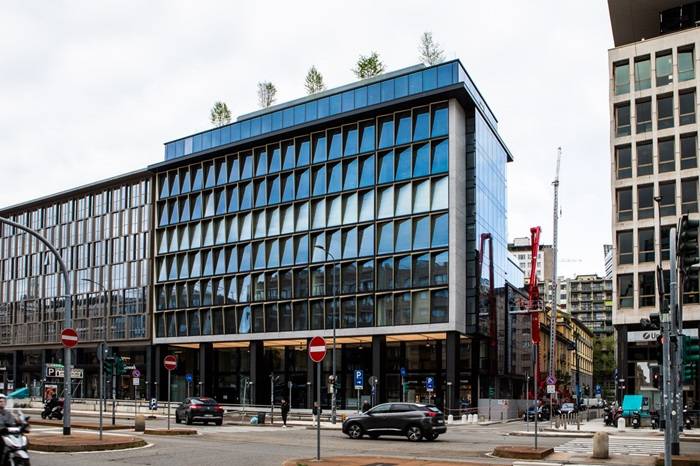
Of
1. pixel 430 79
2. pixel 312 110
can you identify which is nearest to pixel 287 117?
pixel 312 110

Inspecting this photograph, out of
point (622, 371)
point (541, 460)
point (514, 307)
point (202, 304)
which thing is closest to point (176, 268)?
point (202, 304)

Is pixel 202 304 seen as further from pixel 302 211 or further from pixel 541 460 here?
pixel 541 460

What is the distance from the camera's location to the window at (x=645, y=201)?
54.6 meters

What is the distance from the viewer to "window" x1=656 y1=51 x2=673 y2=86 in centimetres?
5488

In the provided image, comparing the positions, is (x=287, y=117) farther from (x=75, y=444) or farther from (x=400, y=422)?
(x=75, y=444)

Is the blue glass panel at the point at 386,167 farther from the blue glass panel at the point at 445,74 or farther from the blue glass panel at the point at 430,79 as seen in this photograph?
the blue glass panel at the point at 445,74

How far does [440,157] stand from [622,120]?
13.5 m

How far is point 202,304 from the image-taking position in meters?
76.5

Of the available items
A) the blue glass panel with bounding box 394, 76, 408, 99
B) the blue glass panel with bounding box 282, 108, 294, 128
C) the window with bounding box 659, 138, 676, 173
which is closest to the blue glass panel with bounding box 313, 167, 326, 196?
the blue glass panel with bounding box 282, 108, 294, 128

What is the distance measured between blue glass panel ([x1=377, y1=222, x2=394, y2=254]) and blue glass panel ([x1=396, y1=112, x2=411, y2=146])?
665cm

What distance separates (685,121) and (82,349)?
68.2m

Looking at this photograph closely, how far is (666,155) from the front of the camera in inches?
2141

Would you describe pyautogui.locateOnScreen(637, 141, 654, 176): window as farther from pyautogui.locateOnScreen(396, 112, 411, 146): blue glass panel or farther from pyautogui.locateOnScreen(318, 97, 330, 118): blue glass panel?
pyautogui.locateOnScreen(318, 97, 330, 118): blue glass panel

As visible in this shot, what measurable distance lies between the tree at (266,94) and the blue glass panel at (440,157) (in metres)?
24.8
